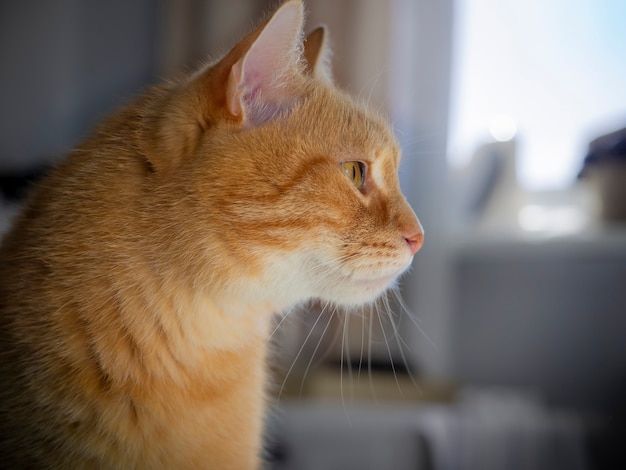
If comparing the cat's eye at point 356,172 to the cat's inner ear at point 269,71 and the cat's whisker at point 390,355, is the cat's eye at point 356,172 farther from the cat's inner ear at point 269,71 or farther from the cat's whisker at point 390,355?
the cat's whisker at point 390,355

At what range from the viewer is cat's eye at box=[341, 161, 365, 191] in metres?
0.74

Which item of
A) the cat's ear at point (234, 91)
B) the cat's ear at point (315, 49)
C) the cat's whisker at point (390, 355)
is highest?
the cat's ear at point (315, 49)

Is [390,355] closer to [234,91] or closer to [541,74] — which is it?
[541,74]

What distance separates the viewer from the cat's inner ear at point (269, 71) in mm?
640

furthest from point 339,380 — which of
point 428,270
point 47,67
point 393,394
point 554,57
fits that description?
point 47,67

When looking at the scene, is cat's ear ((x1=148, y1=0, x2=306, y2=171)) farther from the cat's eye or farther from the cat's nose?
the cat's nose

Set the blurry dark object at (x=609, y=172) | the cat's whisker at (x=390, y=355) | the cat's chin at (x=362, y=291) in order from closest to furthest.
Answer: the cat's chin at (x=362, y=291), the cat's whisker at (x=390, y=355), the blurry dark object at (x=609, y=172)

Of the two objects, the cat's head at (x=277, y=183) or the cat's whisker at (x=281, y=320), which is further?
the cat's whisker at (x=281, y=320)

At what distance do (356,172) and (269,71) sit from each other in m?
0.18

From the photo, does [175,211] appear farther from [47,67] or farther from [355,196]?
[47,67]

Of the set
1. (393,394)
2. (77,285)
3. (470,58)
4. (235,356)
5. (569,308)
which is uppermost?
(470,58)

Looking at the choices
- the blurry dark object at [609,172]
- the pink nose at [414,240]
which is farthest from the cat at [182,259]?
the blurry dark object at [609,172]

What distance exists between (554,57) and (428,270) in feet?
2.45

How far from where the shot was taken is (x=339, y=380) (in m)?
1.42
